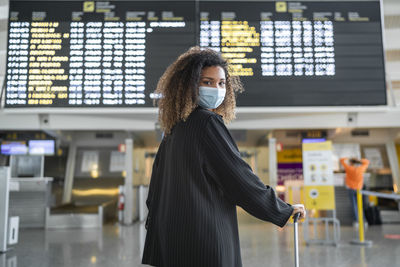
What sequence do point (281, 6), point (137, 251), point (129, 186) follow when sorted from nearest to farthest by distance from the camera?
1. point (137, 251)
2. point (281, 6)
3. point (129, 186)

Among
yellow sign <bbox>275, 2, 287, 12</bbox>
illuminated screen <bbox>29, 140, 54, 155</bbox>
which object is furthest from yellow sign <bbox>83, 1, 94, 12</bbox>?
illuminated screen <bbox>29, 140, 54, 155</bbox>

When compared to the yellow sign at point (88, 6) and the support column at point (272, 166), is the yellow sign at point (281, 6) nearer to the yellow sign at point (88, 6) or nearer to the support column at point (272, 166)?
the yellow sign at point (88, 6)

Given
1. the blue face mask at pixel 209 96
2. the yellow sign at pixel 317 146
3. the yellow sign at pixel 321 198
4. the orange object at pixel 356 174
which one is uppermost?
the blue face mask at pixel 209 96

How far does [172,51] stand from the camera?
230 inches

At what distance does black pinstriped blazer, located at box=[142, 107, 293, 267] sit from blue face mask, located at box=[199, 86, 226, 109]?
0.45 feet

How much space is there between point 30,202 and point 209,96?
26.6 feet

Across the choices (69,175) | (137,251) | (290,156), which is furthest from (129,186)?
(290,156)

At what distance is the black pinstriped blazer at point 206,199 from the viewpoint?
4.35 ft

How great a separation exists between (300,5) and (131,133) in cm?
487

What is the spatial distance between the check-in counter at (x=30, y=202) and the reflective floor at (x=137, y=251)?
146cm

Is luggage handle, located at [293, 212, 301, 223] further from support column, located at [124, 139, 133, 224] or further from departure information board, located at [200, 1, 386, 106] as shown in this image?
support column, located at [124, 139, 133, 224]

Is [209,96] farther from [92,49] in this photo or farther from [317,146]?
[317,146]

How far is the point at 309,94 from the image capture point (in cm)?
583

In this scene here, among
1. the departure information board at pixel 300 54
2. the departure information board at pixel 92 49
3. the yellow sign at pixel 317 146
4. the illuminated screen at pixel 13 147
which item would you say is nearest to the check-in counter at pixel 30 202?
the illuminated screen at pixel 13 147
